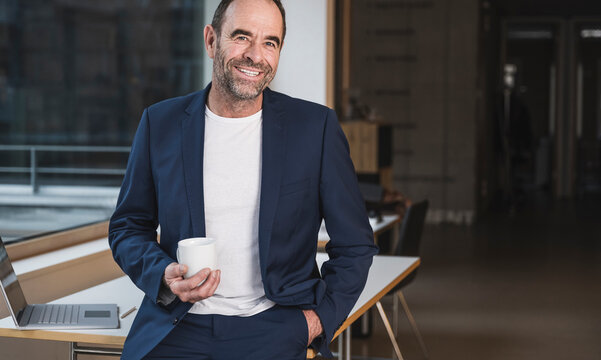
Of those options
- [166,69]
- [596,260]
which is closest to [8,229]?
[166,69]

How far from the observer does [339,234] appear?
2137 millimetres

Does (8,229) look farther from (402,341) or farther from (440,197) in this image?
(440,197)

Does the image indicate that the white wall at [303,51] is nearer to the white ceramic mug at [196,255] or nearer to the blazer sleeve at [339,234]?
the blazer sleeve at [339,234]

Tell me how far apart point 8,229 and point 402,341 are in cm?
262

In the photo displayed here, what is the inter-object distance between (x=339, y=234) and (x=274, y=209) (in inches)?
8.5

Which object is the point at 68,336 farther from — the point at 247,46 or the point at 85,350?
the point at 247,46

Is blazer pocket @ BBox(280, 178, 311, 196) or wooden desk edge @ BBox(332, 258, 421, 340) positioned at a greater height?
blazer pocket @ BBox(280, 178, 311, 196)

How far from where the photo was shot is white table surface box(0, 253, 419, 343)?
246 centimetres

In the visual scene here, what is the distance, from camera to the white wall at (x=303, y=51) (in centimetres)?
594

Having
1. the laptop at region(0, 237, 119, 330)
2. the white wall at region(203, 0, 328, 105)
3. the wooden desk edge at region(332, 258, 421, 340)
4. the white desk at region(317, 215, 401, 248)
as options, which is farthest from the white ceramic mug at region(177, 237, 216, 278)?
the white wall at region(203, 0, 328, 105)

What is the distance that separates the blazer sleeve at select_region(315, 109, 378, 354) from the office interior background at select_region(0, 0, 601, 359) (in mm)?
1817

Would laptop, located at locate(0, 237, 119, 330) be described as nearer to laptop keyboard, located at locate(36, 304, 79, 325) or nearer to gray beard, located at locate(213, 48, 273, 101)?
laptop keyboard, located at locate(36, 304, 79, 325)

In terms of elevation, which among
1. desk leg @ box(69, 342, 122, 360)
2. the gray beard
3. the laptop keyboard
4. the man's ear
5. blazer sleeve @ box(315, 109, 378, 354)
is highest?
the man's ear

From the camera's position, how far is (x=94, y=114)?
14.5 ft
